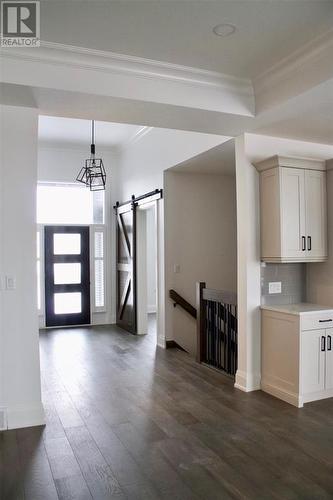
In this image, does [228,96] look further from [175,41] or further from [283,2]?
[283,2]

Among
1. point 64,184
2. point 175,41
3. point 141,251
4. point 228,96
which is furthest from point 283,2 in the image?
point 64,184

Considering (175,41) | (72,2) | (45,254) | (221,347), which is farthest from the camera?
(45,254)

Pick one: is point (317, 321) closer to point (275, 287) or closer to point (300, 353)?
point (300, 353)

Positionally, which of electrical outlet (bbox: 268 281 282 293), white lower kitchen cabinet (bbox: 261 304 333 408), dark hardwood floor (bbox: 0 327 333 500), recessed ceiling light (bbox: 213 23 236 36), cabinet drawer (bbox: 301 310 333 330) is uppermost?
recessed ceiling light (bbox: 213 23 236 36)

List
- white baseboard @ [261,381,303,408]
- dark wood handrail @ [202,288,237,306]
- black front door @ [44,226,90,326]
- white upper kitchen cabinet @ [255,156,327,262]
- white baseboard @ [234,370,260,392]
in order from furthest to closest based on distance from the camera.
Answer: black front door @ [44,226,90,326], dark wood handrail @ [202,288,237,306], white baseboard @ [234,370,260,392], white upper kitchen cabinet @ [255,156,327,262], white baseboard @ [261,381,303,408]

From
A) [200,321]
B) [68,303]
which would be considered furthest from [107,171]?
[200,321]

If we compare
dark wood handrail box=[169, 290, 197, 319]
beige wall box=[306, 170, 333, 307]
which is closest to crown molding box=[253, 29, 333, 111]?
beige wall box=[306, 170, 333, 307]

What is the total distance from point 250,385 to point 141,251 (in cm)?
356

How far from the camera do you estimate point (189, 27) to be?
2.86m

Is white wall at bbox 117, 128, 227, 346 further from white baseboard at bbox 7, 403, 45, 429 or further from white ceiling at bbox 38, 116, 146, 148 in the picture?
white baseboard at bbox 7, 403, 45, 429

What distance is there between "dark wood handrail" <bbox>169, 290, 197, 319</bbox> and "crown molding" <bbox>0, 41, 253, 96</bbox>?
131 inches

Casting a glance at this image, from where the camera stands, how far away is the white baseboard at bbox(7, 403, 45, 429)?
11.2ft

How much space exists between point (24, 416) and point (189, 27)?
3300mm

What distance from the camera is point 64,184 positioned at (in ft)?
27.1
